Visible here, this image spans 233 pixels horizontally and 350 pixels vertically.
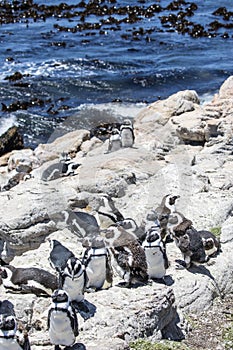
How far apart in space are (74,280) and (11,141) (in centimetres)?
1454

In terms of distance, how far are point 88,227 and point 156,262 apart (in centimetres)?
263

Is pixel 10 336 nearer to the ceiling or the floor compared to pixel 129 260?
nearer to the ceiling

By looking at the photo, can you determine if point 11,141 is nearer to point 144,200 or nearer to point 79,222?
point 144,200

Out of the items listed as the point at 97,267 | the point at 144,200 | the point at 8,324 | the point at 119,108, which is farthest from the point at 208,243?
the point at 119,108

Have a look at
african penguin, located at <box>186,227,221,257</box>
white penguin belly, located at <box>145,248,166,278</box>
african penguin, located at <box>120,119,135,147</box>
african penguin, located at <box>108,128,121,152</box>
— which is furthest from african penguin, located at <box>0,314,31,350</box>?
african penguin, located at <box>120,119,135,147</box>

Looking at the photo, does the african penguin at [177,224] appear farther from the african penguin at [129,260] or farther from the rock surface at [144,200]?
the african penguin at [129,260]

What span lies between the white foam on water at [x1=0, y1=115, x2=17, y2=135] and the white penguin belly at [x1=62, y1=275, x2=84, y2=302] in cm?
1752

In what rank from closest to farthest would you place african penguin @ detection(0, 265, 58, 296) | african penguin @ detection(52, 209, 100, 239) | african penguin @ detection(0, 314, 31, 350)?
african penguin @ detection(0, 314, 31, 350), african penguin @ detection(0, 265, 58, 296), african penguin @ detection(52, 209, 100, 239)

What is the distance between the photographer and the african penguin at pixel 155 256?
10797mm

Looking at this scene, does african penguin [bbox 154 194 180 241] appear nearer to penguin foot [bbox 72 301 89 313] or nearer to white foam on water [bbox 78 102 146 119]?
penguin foot [bbox 72 301 89 313]

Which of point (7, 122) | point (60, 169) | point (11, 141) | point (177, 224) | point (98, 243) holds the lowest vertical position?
point (7, 122)

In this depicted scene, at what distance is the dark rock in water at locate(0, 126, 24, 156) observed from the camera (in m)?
23.5

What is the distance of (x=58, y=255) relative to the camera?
11586 mm

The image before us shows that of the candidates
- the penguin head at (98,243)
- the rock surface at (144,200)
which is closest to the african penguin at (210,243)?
the rock surface at (144,200)
